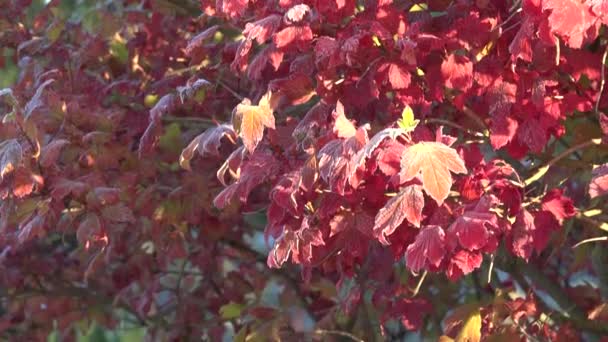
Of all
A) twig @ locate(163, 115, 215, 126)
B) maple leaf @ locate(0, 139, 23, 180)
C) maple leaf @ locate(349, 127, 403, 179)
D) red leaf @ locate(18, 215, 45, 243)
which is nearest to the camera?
maple leaf @ locate(349, 127, 403, 179)

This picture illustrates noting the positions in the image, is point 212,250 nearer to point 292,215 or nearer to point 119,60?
point 119,60

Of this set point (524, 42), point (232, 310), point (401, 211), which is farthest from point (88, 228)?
point (524, 42)

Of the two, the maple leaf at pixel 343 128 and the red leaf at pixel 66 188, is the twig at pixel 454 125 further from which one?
the red leaf at pixel 66 188

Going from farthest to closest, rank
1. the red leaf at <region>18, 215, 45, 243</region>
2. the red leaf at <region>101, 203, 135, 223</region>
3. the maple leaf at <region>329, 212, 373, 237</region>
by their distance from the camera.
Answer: the red leaf at <region>101, 203, 135, 223</region>
the red leaf at <region>18, 215, 45, 243</region>
the maple leaf at <region>329, 212, 373, 237</region>

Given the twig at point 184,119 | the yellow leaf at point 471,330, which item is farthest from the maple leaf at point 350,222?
the twig at point 184,119

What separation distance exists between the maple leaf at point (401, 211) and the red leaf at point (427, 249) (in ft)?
0.19

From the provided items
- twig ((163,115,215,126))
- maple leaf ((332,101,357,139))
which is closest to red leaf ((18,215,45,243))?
twig ((163,115,215,126))

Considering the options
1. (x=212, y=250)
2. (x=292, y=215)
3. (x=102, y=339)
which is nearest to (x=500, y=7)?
(x=292, y=215)

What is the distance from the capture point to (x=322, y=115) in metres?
2.12

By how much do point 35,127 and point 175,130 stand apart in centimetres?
57

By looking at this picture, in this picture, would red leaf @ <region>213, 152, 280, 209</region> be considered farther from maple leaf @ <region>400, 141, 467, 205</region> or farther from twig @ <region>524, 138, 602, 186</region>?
twig @ <region>524, 138, 602, 186</region>

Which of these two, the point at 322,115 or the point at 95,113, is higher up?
the point at 322,115

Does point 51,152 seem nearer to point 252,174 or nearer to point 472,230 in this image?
point 252,174

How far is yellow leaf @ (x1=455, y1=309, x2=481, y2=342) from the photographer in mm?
2369
